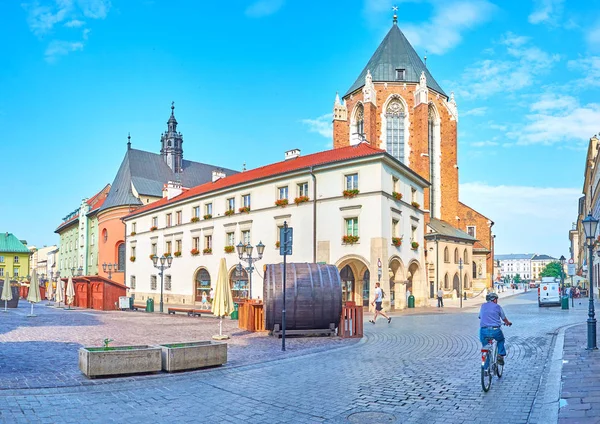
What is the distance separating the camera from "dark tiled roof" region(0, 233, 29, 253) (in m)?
91.9

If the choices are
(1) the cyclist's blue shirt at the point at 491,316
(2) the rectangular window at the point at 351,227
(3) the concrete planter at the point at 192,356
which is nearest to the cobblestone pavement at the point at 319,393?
(3) the concrete planter at the point at 192,356

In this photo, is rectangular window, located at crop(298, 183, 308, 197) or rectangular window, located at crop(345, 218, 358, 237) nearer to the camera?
rectangular window, located at crop(345, 218, 358, 237)

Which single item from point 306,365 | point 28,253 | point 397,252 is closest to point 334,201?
point 397,252

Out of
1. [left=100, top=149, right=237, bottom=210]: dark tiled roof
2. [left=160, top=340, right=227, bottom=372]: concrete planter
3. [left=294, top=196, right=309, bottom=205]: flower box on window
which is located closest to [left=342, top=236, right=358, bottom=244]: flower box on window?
[left=294, top=196, right=309, bottom=205]: flower box on window

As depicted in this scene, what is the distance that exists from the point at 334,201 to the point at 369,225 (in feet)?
9.77

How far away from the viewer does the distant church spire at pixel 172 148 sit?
237ft

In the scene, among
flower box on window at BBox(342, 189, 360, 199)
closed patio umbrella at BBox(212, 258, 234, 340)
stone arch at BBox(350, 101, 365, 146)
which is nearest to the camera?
closed patio umbrella at BBox(212, 258, 234, 340)

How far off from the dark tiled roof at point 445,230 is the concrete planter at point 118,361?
38.0 m

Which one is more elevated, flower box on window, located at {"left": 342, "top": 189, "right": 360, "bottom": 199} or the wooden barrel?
flower box on window, located at {"left": 342, "top": 189, "right": 360, "bottom": 199}

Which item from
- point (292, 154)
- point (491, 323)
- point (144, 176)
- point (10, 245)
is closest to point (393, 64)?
point (292, 154)

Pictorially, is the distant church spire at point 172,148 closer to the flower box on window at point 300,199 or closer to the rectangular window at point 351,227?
the flower box on window at point 300,199

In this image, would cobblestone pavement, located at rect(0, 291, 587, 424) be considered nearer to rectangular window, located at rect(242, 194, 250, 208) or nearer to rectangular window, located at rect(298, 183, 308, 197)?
rectangular window, located at rect(298, 183, 308, 197)

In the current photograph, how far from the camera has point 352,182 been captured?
104 feet

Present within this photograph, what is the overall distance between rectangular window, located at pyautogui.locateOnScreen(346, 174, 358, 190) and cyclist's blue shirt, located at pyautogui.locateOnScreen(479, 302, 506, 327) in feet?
72.9
